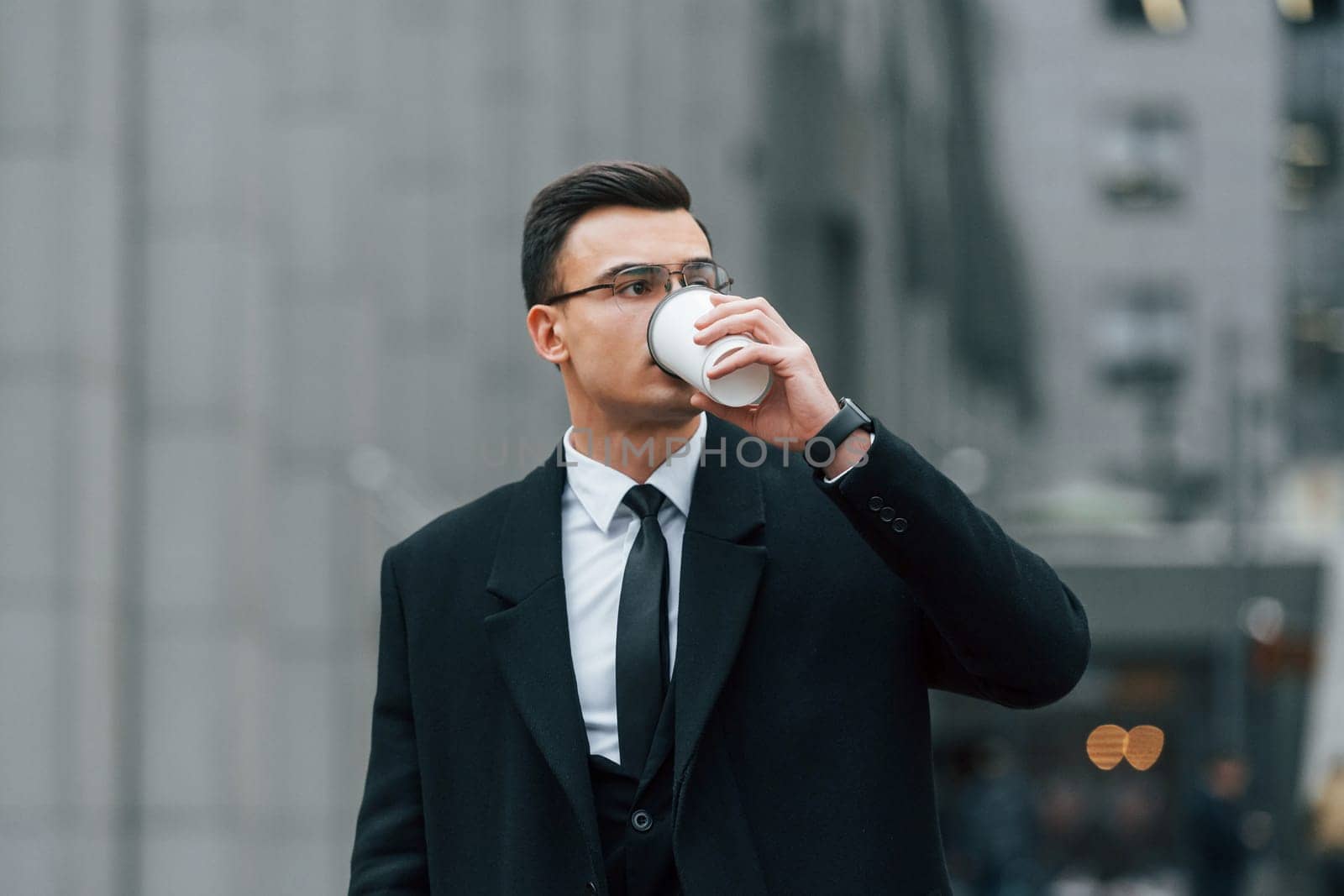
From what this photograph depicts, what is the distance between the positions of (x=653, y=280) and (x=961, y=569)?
0.72m

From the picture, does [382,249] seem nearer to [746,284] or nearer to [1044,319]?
[746,284]

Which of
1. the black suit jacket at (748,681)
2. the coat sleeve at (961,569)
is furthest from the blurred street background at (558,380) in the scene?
the coat sleeve at (961,569)

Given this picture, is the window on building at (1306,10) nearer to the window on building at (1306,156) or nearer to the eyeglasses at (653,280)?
the window on building at (1306,156)

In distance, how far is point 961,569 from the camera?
2748 mm

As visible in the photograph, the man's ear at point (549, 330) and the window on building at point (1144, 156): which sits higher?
the window on building at point (1144, 156)

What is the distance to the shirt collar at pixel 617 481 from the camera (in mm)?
3168

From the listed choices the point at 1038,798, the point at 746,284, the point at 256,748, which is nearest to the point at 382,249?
the point at 256,748

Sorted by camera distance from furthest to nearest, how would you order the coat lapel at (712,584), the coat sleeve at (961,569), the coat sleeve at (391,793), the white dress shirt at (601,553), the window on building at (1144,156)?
the window on building at (1144,156)
the coat sleeve at (391,793)
the white dress shirt at (601,553)
the coat lapel at (712,584)
the coat sleeve at (961,569)

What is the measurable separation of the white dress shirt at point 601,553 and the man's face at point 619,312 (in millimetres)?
122

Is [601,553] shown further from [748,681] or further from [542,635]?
[748,681]

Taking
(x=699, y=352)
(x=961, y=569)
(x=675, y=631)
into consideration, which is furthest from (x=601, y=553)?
(x=961, y=569)

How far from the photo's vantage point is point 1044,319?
33.7 m

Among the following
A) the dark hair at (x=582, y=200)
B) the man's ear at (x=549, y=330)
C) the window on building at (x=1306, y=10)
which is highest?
the window on building at (x=1306, y=10)

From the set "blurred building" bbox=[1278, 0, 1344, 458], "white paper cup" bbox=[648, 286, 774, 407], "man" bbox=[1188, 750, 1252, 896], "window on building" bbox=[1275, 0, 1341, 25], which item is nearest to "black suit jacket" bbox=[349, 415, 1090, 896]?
"white paper cup" bbox=[648, 286, 774, 407]
